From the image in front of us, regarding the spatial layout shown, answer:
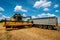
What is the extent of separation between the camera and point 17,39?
28.0 ft

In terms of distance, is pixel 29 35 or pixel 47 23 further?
pixel 47 23

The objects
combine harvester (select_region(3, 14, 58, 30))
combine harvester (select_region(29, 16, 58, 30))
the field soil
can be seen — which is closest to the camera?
the field soil

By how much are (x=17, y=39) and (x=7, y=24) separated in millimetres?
7146

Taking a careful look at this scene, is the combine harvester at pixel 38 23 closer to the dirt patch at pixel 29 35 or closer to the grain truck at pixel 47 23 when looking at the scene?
the grain truck at pixel 47 23

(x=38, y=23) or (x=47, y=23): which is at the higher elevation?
(x=47, y=23)

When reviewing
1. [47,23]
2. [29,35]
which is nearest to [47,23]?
[47,23]

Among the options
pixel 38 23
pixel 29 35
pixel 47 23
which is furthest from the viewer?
pixel 38 23

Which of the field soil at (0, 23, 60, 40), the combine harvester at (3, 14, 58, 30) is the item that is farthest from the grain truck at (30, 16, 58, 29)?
the field soil at (0, 23, 60, 40)

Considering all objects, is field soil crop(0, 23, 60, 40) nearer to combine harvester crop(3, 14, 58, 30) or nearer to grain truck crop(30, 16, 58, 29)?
combine harvester crop(3, 14, 58, 30)

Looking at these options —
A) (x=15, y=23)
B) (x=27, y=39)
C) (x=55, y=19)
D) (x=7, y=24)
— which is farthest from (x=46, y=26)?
(x=27, y=39)

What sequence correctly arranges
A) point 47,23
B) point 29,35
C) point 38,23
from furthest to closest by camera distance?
point 38,23 → point 47,23 → point 29,35

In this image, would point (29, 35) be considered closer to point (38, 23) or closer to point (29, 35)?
point (29, 35)

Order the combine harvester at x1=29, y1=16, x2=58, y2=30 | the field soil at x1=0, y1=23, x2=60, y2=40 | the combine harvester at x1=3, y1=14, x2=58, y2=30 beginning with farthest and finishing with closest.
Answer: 1. the combine harvester at x1=29, y1=16, x2=58, y2=30
2. the combine harvester at x1=3, y1=14, x2=58, y2=30
3. the field soil at x1=0, y1=23, x2=60, y2=40

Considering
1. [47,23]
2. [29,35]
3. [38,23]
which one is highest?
[47,23]
